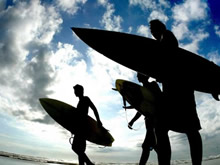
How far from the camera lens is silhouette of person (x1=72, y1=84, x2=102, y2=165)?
151 inches

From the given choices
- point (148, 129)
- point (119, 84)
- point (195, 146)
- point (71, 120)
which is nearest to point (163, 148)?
point (195, 146)

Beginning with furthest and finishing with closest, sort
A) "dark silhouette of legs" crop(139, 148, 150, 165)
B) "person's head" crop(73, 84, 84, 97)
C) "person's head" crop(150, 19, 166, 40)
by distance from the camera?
"person's head" crop(73, 84, 84, 97) → "dark silhouette of legs" crop(139, 148, 150, 165) → "person's head" crop(150, 19, 166, 40)

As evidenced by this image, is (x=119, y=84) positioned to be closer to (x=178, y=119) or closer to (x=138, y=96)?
(x=138, y=96)

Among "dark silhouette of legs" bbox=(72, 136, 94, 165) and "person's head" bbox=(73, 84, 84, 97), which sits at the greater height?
"person's head" bbox=(73, 84, 84, 97)

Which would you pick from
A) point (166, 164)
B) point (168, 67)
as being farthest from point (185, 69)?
point (166, 164)

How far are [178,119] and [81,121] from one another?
8.37 ft

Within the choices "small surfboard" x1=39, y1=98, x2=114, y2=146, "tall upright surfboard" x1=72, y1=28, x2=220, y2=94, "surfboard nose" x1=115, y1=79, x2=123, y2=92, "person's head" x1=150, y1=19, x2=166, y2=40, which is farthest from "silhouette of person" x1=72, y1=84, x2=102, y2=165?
"person's head" x1=150, y1=19, x2=166, y2=40

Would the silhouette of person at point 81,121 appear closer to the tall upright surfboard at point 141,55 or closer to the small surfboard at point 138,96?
the small surfboard at point 138,96

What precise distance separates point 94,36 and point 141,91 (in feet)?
5.36

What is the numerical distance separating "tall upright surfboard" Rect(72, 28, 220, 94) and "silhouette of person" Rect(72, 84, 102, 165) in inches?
53.0

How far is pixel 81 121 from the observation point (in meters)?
4.16

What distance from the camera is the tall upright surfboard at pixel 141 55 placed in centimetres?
325

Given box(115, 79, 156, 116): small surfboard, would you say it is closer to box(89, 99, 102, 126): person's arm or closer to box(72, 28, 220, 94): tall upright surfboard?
box(72, 28, 220, 94): tall upright surfboard

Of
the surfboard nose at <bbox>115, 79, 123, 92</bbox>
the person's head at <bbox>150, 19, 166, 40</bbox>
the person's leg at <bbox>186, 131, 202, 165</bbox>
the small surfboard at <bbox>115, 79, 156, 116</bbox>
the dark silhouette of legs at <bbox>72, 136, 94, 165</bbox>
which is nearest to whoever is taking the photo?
the person's leg at <bbox>186, 131, 202, 165</bbox>
